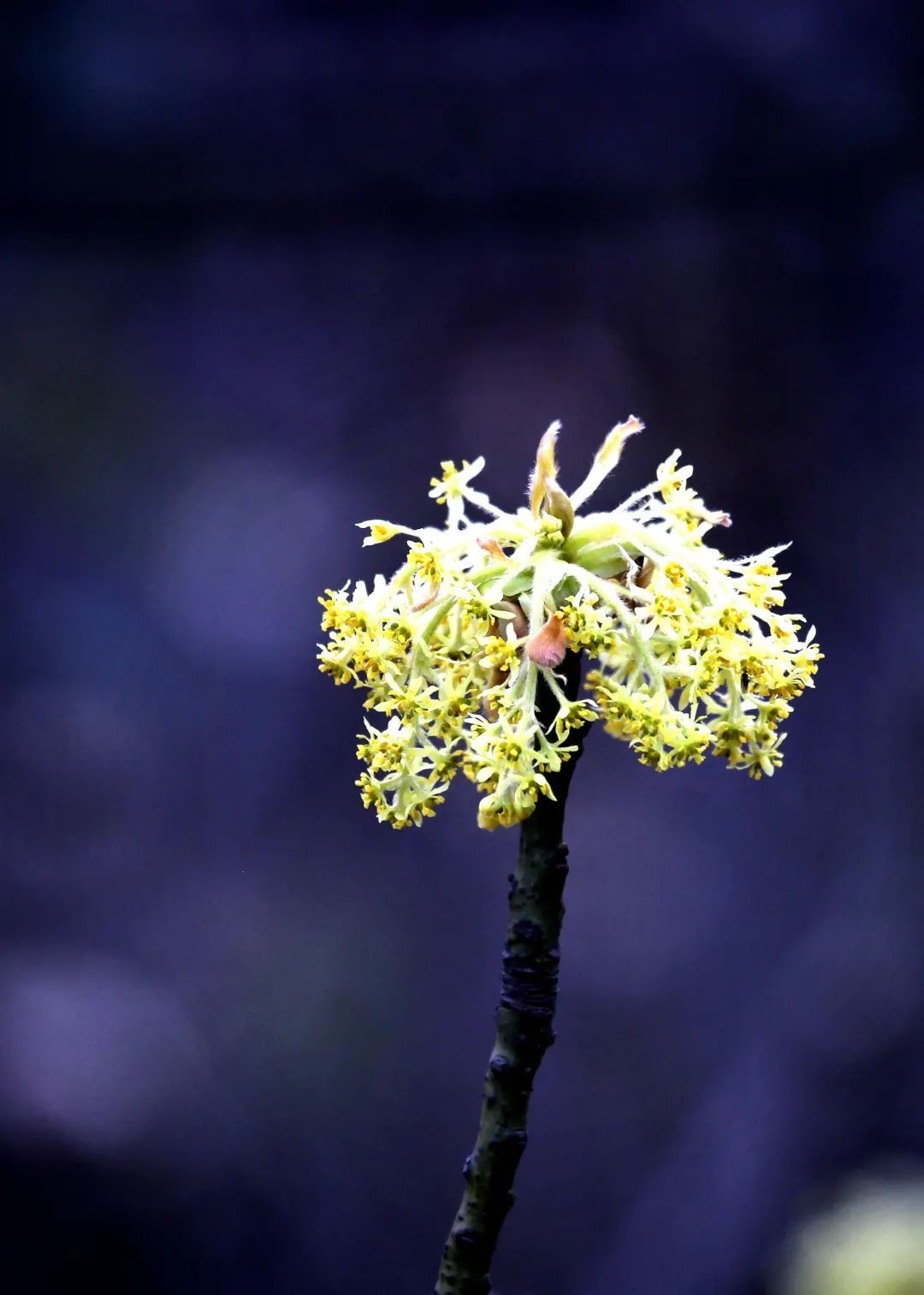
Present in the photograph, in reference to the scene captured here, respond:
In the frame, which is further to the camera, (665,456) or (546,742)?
(665,456)

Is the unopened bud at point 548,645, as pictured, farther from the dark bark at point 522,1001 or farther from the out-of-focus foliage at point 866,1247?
the out-of-focus foliage at point 866,1247

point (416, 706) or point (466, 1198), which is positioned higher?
point (416, 706)

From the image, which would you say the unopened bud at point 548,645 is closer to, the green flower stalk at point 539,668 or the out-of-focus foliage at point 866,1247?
the green flower stalk at point 539,668

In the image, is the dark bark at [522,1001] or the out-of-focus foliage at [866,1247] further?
the out-of-focus foliage at [866,1247]

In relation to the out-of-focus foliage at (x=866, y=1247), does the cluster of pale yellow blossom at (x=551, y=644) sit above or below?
above

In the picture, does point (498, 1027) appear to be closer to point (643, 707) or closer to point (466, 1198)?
point (466, 1198)

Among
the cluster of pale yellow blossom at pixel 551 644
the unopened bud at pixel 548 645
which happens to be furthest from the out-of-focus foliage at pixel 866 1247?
the unopened bud at pixel 548 645

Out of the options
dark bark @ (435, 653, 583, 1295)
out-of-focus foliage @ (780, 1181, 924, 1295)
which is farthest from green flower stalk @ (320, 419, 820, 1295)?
out-of-focus foliage @ (780, 1181, 924, 1295)

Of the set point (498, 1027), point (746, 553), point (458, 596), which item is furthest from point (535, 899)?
point (746, 553)
